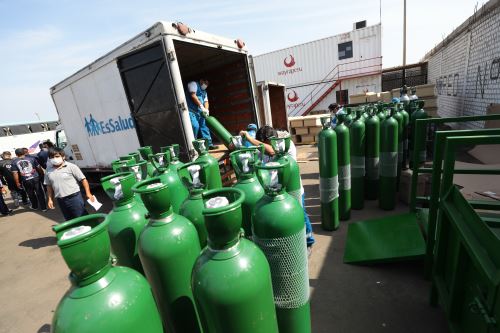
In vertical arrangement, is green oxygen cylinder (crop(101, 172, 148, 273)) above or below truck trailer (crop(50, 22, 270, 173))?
below

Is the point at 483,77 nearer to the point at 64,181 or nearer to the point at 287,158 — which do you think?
the point at 287,158

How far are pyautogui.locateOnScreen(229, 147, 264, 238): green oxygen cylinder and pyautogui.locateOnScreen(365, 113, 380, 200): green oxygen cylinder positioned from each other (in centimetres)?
316

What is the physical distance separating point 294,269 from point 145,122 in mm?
4559

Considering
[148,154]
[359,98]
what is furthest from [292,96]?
[148,154]

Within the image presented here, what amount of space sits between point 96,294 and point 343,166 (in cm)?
416

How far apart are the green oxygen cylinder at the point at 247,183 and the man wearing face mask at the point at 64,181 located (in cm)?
330

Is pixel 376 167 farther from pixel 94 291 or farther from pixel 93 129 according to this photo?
pixel 93 129

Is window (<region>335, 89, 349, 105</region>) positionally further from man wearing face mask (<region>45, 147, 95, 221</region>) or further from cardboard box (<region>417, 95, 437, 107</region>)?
man wearing face mask (<region>45, 147, 95, 221</region>)

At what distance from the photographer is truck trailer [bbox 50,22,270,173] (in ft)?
15.2

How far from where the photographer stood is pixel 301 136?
500 inches

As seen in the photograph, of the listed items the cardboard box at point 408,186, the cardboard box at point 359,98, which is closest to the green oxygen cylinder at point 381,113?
the cardboard box at point 408,186

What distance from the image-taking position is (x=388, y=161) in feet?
15.3

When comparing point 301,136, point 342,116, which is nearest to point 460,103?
point 301,136

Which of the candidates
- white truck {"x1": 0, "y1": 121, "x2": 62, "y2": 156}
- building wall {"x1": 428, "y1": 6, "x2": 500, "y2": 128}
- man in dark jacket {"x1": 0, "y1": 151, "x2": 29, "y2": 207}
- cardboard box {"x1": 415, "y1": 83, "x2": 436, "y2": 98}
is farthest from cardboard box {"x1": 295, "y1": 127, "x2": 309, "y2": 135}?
white truck {"x1": 0, "y1": 121, "x2": 62, "y2": 156}
